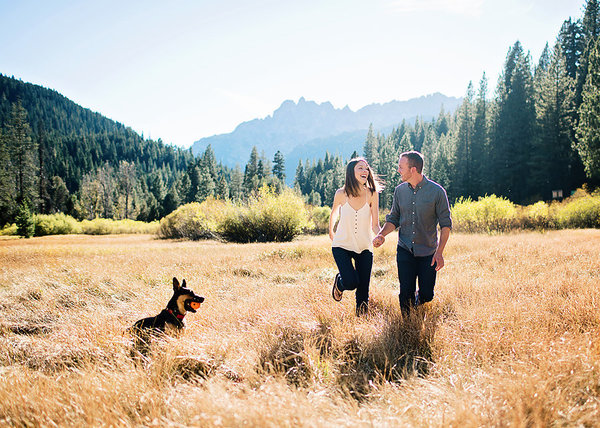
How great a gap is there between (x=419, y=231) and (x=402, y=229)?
0.24 m

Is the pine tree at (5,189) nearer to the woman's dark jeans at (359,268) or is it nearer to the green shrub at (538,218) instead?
the woman's dark jeans at (359,268)

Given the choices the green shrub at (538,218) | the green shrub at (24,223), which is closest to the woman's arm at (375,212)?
the green shrub at (538,218)

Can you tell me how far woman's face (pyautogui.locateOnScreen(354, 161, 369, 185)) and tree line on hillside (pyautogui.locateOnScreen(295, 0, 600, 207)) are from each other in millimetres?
28846

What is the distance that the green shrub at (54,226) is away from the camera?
29.2 metres

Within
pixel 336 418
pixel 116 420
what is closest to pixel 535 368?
pixel 336 418

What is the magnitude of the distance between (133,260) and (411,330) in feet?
30.2

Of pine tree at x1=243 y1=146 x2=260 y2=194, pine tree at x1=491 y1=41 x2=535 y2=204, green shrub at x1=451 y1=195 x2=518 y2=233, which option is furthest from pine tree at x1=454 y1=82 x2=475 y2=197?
pine tree at x1=243 y1=146 x2=260 y2=194

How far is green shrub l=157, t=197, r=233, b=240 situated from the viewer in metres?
21.3

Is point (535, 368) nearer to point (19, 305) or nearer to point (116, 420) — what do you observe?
point (116, 420)

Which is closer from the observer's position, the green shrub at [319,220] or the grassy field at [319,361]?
the grassy field at [319,361]

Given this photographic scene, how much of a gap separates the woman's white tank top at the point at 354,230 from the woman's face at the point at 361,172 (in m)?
0.34

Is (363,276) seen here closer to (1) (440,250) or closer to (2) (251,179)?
(1) (440,250)

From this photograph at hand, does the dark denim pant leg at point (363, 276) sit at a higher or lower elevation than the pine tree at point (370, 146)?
lower

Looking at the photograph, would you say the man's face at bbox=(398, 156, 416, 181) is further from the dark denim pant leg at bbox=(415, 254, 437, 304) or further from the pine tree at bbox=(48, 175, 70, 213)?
the pine tree at bbox=(48, 175, 70, 213)
